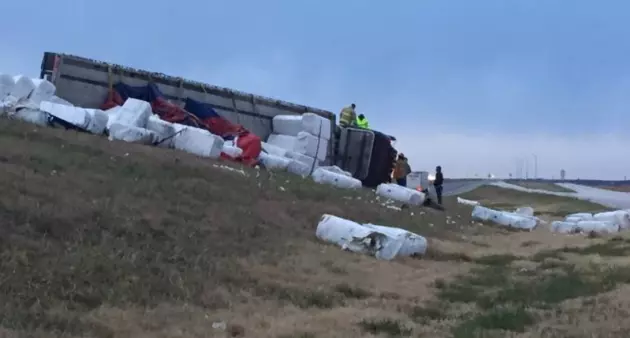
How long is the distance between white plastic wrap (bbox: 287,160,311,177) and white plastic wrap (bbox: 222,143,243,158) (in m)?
1.24

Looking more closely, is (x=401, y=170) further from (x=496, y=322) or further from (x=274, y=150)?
(x=496, y=322)

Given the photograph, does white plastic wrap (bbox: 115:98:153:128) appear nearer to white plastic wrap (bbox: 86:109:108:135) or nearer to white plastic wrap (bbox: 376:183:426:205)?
white plastic wrap (bbox: 86:109:108:135)

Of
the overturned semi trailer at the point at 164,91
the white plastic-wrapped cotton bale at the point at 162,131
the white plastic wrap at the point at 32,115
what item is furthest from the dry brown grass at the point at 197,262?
the overturned semi trailer at the point at 164,91

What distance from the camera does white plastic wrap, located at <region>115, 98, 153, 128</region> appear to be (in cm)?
1309

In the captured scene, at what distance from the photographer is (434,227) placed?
42.0ft

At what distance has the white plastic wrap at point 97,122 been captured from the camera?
12461mm

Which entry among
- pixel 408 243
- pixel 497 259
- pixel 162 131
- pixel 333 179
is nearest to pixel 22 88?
pixel 162 131

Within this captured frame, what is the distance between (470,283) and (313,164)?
8.88m

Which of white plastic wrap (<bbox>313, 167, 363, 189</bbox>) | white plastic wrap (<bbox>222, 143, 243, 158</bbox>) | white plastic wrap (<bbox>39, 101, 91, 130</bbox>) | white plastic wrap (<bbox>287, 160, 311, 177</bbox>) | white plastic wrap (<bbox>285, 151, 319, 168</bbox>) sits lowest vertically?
white plastic wrap (<bbox>313, 167, 363, 189</bbox>)

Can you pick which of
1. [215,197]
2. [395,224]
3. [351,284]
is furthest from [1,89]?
[351,284]

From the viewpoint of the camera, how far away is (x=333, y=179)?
1518cm

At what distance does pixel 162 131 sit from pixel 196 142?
22.7 inches

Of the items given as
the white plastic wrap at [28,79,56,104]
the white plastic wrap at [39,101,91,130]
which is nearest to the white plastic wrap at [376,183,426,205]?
the white plastic wrap at [39,101,91,130]

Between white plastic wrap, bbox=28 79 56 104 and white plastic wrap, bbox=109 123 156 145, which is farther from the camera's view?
white plastic wrap, bbox=109 123 156 145
